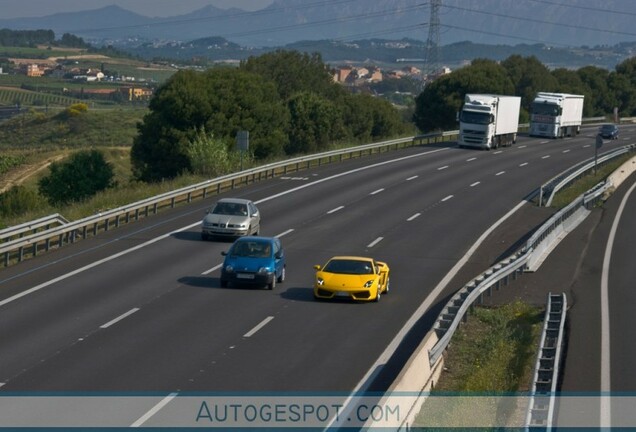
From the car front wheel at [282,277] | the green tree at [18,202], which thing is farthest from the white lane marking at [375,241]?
the green tree at [18,202]

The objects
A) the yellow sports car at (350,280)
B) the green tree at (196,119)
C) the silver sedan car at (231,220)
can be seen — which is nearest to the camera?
the yellow sports car at (350,280)

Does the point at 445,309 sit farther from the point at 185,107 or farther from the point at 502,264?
the point at 185,107

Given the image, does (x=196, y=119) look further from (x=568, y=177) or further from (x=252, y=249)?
(x=252, y=249)

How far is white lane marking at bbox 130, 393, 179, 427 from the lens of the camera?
17953mm

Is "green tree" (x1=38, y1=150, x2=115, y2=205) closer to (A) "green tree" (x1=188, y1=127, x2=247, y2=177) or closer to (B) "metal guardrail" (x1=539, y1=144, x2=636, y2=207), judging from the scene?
(A) "green tree" (x1=188, y1=127, x2=247, y2=177)

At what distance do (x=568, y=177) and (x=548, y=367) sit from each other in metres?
34.6

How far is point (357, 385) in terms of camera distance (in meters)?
21.1

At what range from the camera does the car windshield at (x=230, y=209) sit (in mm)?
39281

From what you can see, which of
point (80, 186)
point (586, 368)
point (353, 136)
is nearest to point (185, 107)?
point (80, 186)

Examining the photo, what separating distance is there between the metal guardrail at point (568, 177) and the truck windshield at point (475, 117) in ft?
28.1

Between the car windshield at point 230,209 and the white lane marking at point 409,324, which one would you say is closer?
the white lane marking at point 409,324

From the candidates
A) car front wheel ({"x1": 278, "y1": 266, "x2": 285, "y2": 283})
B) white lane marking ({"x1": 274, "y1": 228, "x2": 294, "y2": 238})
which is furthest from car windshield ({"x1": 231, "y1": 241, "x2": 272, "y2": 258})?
white lane marking ({"x1": 274, "y1": 228, "x2": 294, "y2": 238})

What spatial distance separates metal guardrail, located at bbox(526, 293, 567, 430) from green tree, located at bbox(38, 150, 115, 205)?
53263 millimetres

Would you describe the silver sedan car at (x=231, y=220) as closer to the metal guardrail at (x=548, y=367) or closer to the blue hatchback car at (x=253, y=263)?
the blue hatchback car at (x=253, y=263)
